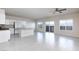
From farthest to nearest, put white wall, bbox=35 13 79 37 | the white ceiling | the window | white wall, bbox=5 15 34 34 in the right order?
white wall, bbox=5 15 34 34 < the window < white wall, bbox=35 13 79 37 < the white ceiling

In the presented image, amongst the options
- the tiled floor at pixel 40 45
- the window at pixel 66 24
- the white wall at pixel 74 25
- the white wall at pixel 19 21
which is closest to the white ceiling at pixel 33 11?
the white wall at pixel 74 25

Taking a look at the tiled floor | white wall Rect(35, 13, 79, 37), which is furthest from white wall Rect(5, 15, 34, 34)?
the tiled floor

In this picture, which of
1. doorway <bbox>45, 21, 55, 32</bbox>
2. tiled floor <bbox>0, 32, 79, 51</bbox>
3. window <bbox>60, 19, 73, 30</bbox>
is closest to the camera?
tiled floor <bbox>0, 32, 79, 51</bbox>

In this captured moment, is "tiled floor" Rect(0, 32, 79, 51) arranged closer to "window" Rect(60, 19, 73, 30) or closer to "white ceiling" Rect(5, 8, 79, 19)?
"white ceiling" Rect(5, 8, 79, 19)

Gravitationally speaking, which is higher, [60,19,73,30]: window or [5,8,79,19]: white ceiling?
[5,8,79,19]: white ceiling

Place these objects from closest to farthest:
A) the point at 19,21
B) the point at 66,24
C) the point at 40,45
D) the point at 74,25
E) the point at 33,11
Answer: the point at 40,45 → the point at 33,11 → the point at 74,25 → the point at 66,24 → the point at 19,21

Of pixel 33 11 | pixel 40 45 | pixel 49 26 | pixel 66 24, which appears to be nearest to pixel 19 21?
pixel 49 26

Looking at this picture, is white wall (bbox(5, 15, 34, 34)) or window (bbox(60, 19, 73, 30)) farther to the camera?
white wall (bbox(5, 15, 34, 34))

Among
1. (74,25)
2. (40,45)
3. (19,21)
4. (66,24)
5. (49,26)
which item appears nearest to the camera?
(40,45)

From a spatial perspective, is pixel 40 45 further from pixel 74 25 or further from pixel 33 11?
pixel 74 25
